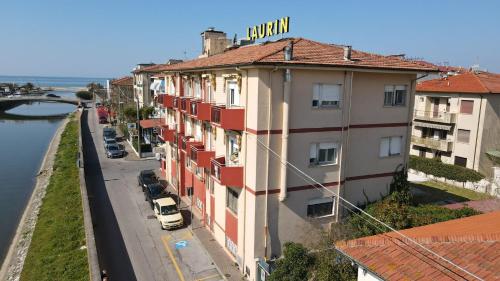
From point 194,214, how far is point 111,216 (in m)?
6.43

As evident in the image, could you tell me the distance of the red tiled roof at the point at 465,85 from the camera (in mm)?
37781

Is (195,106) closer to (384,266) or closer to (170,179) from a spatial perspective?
(170,179)

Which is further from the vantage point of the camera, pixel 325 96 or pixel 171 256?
pixel 171 256

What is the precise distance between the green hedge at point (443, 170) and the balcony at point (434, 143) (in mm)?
1813

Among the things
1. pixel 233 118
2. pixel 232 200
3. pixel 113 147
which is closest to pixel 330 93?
pixel 233 118

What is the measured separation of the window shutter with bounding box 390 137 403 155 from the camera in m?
22.7

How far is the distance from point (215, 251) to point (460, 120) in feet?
103

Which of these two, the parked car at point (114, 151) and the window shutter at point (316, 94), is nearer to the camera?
the window shutter at point (316, 94)

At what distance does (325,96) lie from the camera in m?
19.2

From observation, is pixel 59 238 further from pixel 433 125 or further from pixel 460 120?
pixel 460 120

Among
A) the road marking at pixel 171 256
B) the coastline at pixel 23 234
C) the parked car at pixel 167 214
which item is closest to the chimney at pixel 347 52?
the road marking at pixel 171 256

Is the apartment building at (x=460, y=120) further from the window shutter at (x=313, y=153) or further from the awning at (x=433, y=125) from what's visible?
the window shutter at (x=313, y=153)

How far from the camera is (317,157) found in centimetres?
1981

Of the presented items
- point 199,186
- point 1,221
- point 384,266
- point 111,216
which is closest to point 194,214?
point 199,186
